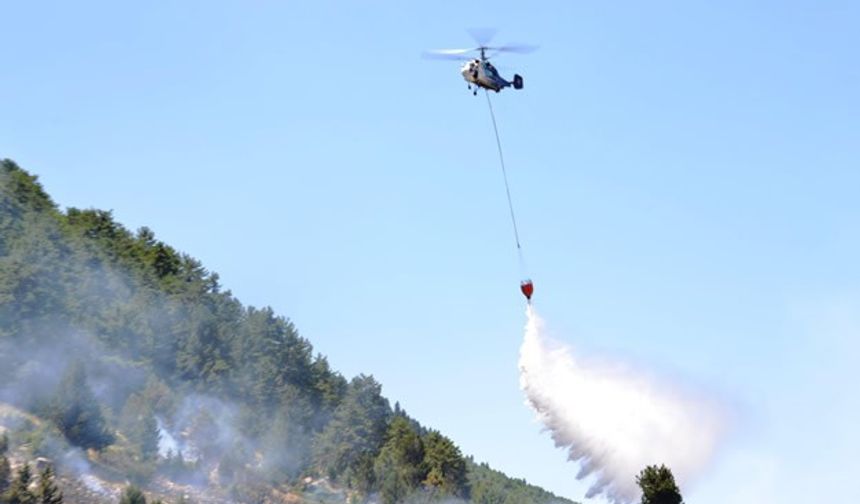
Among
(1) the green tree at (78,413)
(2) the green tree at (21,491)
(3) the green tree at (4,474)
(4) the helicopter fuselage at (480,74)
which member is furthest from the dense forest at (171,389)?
(4) the helicopter fuselage at (480,74)

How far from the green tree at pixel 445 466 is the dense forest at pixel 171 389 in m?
0.16

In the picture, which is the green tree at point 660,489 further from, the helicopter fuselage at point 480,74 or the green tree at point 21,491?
the green tree at point 21,491

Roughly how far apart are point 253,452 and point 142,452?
18968 millimetres

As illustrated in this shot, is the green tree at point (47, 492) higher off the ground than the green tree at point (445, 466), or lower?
lower

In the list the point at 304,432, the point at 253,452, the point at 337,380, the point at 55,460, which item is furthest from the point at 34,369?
the point at 337,380

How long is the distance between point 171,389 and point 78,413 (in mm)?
24235

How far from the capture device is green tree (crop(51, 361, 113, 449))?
325 ft

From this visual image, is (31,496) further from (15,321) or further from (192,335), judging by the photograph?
(192,335)

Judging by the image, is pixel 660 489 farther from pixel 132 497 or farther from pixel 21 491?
pixel 21 491

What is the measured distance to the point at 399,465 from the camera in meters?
122

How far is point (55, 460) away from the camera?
298ft

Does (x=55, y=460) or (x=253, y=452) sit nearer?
(x=55, y=460)

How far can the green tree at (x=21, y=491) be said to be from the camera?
2960 inches

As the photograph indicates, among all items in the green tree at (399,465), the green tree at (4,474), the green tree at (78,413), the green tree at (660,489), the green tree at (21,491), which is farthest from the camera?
the green tree at (399,465)
